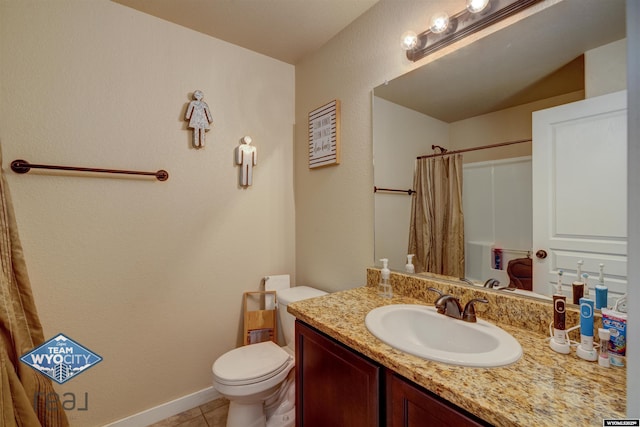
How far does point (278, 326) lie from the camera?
77.2 inches

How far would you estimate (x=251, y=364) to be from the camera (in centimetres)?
148

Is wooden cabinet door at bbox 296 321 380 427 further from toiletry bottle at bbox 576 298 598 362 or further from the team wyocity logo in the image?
the team wyocity logo

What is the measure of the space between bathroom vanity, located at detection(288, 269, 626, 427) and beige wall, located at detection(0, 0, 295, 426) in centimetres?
92

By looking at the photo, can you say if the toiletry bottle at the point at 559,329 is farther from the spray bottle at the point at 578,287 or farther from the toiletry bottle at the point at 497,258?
the toiletry bottle at the point at 497,258

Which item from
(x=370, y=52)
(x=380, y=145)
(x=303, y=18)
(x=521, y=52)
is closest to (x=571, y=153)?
(x=521, y=52)

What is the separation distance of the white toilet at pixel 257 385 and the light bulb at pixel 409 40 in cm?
173

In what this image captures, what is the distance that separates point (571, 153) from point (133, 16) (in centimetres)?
223

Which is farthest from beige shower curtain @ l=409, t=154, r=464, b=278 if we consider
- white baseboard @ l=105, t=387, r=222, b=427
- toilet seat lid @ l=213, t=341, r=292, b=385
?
white baseboard @ l=105, t=387, r=222, b=427

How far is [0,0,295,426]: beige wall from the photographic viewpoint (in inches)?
53.7

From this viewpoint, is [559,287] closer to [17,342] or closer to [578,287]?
[578,287]

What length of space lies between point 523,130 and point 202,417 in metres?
2.25

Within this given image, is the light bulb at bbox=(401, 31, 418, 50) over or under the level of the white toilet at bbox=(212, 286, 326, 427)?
over

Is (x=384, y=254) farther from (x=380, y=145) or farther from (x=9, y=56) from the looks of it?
(x=9, y=56)

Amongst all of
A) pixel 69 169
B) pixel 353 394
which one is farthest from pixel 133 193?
pixel 353 394
